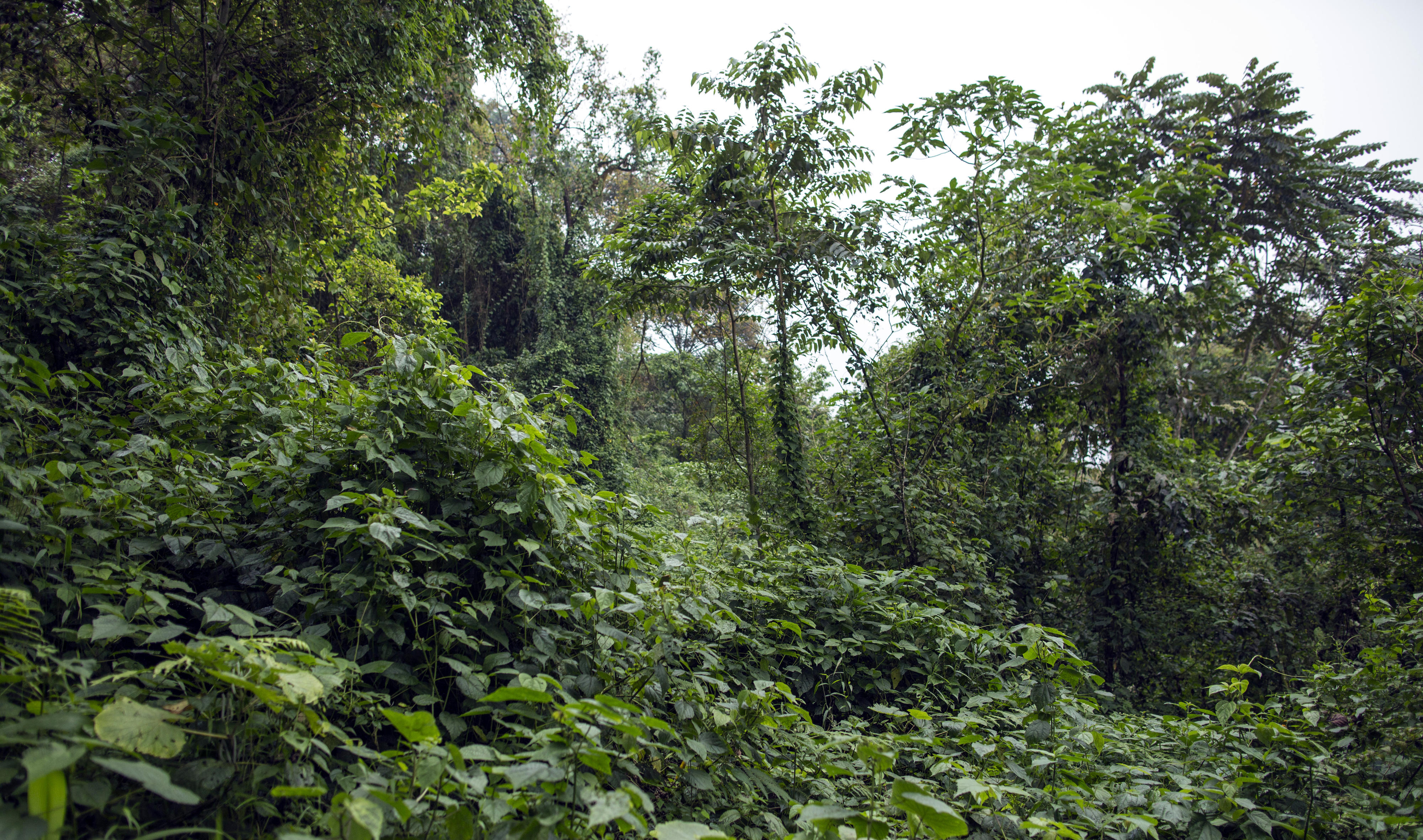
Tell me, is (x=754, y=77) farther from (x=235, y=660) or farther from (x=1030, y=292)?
(x=235, y=660)

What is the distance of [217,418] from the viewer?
243 cm

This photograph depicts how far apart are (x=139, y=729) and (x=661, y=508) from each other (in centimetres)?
396

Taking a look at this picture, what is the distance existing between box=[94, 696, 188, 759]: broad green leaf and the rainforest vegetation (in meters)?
0.01

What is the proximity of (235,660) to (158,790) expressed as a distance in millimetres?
286

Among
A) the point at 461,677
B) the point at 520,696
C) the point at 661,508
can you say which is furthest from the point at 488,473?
the point at 661,508

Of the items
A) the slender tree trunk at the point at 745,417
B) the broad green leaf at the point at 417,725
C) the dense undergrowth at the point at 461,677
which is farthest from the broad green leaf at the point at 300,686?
the slender tree trunk at the point at 745,417

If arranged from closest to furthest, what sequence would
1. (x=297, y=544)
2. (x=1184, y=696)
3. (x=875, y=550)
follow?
(x=297, y=544) < (x=875, y=550) < (x=1184, y=696)

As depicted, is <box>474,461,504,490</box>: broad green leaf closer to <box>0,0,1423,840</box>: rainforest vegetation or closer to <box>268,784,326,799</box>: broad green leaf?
<box>0,0,1423,840</box>: rainforest vegetation

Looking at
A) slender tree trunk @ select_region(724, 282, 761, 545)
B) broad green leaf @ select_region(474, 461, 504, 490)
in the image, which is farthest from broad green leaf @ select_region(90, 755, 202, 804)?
slender tree trunk @ select_region(724, 282, 761, 545)

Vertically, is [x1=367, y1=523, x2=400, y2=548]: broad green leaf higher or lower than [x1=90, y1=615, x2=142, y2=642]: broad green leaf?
higher

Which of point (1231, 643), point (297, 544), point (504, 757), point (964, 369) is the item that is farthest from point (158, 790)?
point (1231, 643)

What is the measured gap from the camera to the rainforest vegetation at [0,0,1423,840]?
1.29 metres

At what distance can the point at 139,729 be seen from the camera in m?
1.01

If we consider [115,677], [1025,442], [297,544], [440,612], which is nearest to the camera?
[115,677]
